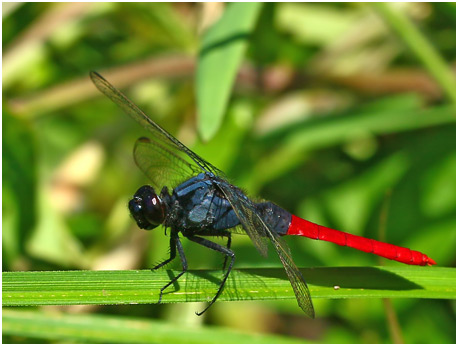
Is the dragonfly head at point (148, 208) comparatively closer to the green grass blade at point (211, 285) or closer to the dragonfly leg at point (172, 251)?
the dragonfly leg at point (172, 251)

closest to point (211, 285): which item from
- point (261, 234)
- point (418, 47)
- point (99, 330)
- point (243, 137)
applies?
point (261, 234)

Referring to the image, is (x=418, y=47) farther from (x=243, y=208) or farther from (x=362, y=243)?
(x=243, y=208)

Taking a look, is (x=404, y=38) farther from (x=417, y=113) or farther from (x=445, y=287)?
(x=445, y=287)

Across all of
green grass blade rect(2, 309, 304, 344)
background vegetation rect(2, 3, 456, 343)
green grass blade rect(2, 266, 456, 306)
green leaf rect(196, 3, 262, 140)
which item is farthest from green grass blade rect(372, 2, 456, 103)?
green grass blade rect(2, 309, 304, 344)

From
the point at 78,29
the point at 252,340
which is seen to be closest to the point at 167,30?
the point at 78,29

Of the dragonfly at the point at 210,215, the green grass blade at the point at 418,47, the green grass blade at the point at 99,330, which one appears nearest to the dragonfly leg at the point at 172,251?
the dragonfly at the point at 210,215

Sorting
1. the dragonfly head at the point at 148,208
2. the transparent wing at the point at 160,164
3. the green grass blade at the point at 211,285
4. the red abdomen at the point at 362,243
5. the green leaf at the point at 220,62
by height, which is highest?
the green leaf at the point at 220,62
